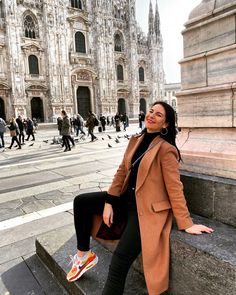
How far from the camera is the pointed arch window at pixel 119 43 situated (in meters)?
34.5

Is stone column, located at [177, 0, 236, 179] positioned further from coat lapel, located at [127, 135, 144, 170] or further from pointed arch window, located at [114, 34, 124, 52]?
pointed arch window, located at [114, 34, 124, 52]

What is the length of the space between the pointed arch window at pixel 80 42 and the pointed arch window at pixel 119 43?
505cm

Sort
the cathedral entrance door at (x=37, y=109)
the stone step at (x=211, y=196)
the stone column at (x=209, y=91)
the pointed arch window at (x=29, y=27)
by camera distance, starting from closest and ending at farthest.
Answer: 1. the stone step at (x=211, y=196)
2. the stone column at (x=209, y=91)
3. the pointed arch window at (x=29, y=27)
4. the cathedral entrance door at (x=37, y=109)

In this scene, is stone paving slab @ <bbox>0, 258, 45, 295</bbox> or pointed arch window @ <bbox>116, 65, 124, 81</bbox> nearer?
stone paving slab @ <bbox>0, 258, 45, 295</bbox>

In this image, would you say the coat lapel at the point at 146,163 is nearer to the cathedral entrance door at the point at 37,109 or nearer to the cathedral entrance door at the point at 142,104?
the cathedral entrance door at the point at 37,109

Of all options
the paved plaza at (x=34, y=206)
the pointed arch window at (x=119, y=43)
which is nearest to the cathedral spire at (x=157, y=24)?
the pointed arch window at (x=119, y=43)

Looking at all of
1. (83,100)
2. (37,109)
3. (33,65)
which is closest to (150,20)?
(83,100)

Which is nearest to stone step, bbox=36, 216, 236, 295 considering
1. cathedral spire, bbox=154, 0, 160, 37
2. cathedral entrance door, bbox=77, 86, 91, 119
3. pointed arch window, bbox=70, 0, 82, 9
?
cathedral entrance door, bbox=77, 86, 91, 119

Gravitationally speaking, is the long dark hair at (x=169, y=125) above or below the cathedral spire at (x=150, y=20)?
below

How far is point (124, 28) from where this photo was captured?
114 feet

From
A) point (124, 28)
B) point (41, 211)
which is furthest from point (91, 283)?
point (124, 28)

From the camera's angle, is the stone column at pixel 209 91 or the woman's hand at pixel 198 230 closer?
the woman's hand at pixel 198 230

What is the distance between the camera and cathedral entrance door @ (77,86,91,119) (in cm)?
3169

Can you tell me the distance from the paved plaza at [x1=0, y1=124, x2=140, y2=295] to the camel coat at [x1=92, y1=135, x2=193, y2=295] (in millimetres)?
1025
